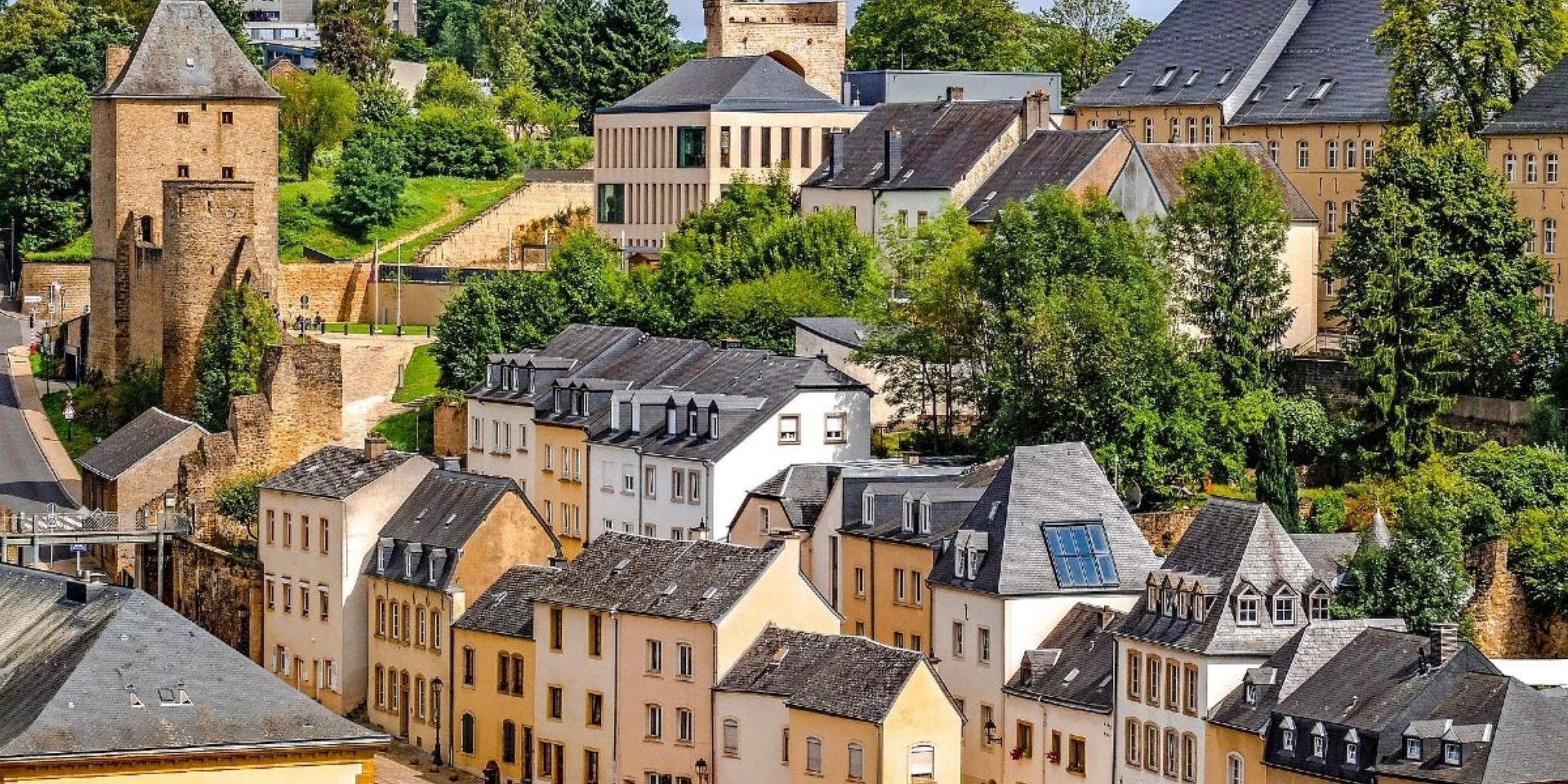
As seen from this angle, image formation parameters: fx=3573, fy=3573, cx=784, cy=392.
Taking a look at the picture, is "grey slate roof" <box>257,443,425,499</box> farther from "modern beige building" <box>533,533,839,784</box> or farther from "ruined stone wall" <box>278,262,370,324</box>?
"ruined stone wall" <box>278,262,370,324</box>

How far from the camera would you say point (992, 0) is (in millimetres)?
131000

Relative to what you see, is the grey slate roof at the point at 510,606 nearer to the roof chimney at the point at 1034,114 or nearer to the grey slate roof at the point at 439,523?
the grey slate roof at the point at 439,523

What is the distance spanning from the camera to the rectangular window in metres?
110

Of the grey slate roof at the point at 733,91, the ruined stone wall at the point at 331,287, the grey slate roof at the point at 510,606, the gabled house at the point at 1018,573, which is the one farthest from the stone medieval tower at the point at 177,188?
the gabled house at the point at 1018,573

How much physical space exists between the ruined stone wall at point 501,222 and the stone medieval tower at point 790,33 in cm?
768

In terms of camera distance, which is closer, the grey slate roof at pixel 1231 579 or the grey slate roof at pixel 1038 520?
the grey slate roof at pixel 1231 579

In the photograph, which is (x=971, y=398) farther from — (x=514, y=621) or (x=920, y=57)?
(x=920, y=57)

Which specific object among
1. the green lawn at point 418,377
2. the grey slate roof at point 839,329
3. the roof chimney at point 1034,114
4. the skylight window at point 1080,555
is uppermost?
the roof chimney at point 1034,114

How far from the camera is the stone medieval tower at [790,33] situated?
389 feet

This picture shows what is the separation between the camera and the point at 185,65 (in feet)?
336

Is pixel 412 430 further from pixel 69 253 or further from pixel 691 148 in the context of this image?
pixel 69 253

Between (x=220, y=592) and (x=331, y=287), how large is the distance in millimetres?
27427

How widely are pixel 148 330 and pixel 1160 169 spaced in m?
29.3

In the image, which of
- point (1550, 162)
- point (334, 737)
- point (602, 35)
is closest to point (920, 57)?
point (602, 35)
